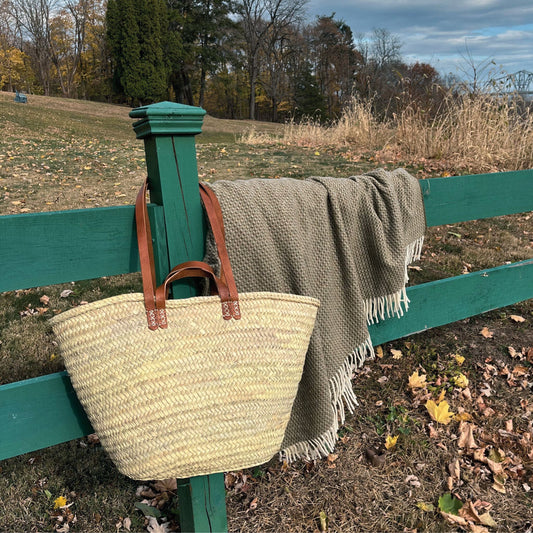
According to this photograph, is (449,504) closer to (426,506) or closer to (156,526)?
(426,506)

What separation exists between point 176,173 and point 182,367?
58cm

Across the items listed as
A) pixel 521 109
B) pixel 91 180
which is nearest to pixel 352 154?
pixel 521 109

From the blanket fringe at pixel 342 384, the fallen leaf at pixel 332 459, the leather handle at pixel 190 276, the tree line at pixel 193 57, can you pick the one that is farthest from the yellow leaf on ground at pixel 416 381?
the tree line at pixel 193 57

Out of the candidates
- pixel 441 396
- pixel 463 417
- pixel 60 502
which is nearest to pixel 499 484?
pixel 463 417

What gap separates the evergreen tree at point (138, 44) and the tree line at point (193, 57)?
0.06 meters

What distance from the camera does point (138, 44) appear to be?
2748 cm

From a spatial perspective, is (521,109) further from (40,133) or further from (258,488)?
(40,133)

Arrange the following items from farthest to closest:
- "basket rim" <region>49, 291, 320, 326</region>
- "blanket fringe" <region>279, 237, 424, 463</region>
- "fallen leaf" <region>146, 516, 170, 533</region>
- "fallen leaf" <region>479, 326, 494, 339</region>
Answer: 1. "fallen leaf" <region>479, 326, 494, 339</region>
2. "fallen leaf" <region>146, 516, 170, 533</region>
3. "blanket fringe" <region>279, 237, 424, 463</region>
4. "basket rim" <region>49, 291, 320, 326</region>

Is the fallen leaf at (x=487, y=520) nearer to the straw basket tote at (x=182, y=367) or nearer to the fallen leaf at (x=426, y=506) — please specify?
the fallen leaf at (x=426, y=506)

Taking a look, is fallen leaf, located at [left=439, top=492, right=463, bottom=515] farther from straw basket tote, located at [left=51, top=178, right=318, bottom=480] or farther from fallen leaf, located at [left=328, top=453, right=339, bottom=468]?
straw basket tote, located at [left=51, top=178, right=318, bottom=480]

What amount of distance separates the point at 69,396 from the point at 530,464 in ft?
7.16

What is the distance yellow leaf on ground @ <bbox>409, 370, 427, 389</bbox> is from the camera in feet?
A: 9.57

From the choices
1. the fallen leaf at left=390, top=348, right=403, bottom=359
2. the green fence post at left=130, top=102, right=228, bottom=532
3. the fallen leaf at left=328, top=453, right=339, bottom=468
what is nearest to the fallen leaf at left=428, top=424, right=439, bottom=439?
the fallen leaf at left=328, top=453, right=339, bottom=468

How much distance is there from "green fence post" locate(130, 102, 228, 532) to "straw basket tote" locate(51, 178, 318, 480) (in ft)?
0.23
